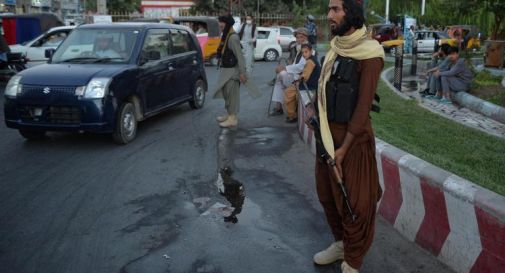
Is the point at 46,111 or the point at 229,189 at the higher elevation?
the point at 46,111

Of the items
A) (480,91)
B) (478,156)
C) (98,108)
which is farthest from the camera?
(480,91)

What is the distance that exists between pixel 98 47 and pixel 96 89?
4.52 ft

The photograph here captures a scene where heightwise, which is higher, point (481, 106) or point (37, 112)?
point (37, 112)

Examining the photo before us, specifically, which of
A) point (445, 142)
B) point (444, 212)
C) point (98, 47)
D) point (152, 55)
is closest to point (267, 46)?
point (152, 55)

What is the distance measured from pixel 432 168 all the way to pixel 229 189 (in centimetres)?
237

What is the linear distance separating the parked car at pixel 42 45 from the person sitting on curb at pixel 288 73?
8.18 m

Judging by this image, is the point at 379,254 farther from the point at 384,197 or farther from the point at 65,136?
the point at 65,136

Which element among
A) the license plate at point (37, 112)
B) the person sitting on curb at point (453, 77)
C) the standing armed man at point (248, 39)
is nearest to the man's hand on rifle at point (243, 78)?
the license plate at point (37, 112)

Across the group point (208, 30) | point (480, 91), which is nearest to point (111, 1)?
point (208, 30)

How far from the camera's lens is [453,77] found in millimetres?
11523

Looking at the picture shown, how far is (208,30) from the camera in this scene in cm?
2102

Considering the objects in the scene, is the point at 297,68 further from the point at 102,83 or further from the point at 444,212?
the point at 444,212

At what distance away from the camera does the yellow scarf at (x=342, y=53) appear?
10.8ft

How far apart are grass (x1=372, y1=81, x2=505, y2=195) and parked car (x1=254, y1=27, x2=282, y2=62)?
15.2 meters
